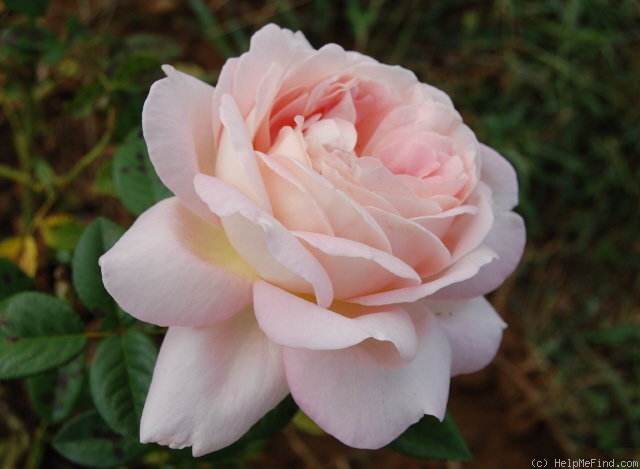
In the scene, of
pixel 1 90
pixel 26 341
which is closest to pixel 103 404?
pixel 26 341

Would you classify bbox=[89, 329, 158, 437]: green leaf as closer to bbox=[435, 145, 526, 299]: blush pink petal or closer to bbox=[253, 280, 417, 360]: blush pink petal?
bbox=[253, 280, 417, 360]: blush pink petal

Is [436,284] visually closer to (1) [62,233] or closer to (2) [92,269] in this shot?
(2) [92,269]

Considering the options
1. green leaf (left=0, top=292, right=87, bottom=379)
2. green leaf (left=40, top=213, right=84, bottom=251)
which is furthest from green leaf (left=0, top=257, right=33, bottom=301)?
green leaf (left=40, top=213, right=84, bottom=251)

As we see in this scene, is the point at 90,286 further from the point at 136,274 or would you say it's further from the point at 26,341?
the point at 136,274

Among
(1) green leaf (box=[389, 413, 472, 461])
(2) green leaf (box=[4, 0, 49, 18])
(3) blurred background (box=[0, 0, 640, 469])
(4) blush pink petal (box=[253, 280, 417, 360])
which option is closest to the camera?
(4) blush pink petal (box=[253, 280, 417, 360])

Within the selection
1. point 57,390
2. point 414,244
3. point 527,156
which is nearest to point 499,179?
point 414,244
